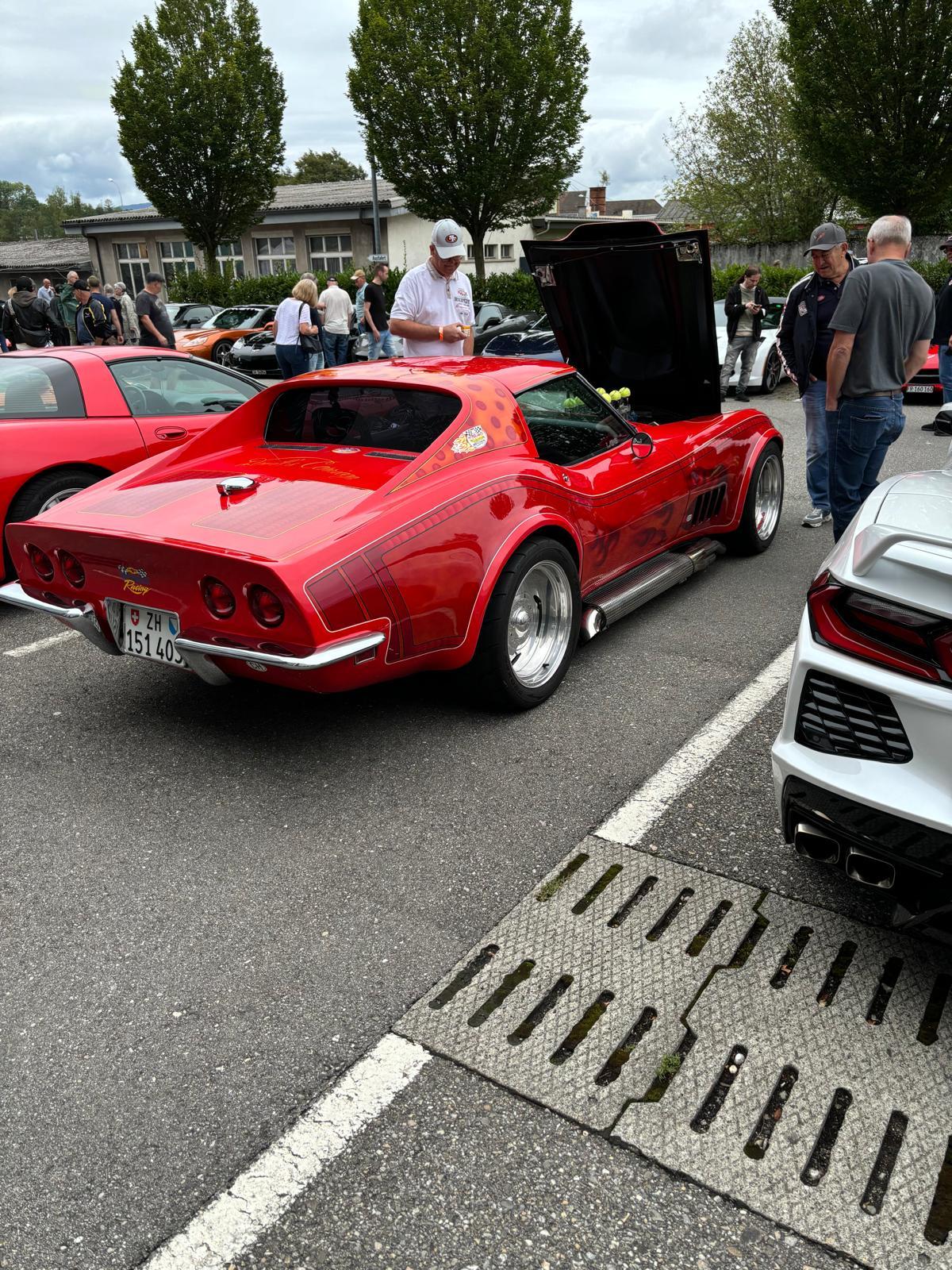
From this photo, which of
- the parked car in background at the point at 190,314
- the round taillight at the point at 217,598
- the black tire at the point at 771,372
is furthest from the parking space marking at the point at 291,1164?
the parked car in background at the point at 190,314

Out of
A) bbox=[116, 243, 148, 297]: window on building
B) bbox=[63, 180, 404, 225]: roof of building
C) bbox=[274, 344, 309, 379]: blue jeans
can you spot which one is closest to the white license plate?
bbox=[274, 344, 309, 379]: blue jeans

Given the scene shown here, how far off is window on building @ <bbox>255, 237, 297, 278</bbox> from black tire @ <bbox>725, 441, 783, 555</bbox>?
3199 cm

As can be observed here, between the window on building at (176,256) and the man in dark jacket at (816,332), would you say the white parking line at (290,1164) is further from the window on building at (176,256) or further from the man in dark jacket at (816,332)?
the window on building at (176,256)

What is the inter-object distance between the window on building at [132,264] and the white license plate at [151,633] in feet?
135

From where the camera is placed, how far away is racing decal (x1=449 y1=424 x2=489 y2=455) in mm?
3723

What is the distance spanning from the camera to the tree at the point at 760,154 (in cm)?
3259

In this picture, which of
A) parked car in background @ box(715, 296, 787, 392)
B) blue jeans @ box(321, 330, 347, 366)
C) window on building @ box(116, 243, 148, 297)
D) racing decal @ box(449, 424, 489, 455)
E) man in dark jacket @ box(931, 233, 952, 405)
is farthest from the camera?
window on building @ box(116, 243, 148, 297)

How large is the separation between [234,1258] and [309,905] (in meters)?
1.08

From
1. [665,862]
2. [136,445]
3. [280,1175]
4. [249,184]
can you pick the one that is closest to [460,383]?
[665,862]

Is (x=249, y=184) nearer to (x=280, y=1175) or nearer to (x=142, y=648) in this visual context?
(x=142, y=648)

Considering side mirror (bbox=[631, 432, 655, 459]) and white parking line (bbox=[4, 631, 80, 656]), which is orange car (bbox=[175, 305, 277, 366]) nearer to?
white parking line (bbox=[4, 631, 80, 656])

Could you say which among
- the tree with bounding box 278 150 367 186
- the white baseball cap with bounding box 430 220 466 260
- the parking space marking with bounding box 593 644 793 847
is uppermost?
the tree with bounding box 278 150 367 186

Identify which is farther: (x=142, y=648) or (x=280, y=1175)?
(x=142, y=648)

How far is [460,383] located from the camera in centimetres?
400
